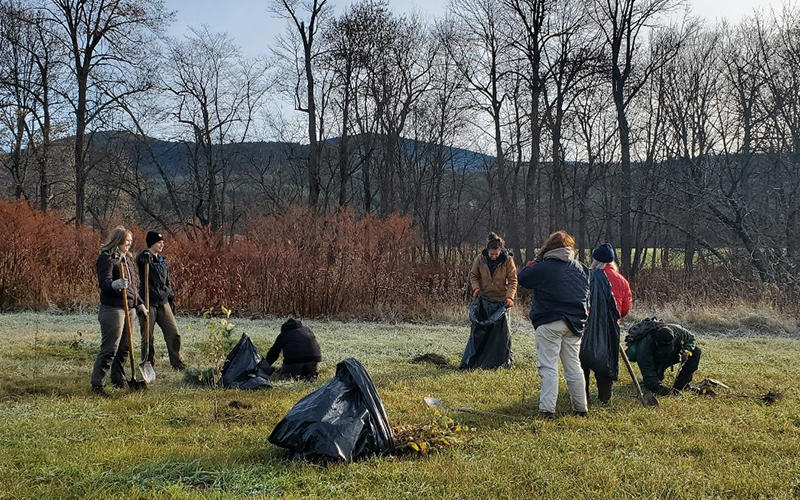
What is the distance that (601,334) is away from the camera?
5824 mm

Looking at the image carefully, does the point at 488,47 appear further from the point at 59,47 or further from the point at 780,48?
the point at 59,47

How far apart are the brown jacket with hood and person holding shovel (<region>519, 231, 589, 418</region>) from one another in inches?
87.2

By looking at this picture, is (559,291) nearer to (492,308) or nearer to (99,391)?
(492,308)

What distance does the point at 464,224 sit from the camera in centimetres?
3675

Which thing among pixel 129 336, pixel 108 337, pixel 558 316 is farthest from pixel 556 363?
pixel 108 337

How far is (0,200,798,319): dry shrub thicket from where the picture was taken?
14.5m

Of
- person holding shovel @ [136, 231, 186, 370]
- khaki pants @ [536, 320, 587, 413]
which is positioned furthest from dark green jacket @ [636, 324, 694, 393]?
person holding shovel @ [136, 231, 186, 370]

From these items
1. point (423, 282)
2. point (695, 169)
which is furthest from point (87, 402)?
point (695, 169)

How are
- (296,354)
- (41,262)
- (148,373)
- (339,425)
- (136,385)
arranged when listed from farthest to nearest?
(41,262) < (296,354) < (148,373) < (136,385) < (339,425)

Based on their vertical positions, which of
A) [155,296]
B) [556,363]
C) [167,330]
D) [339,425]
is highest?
[155,296]

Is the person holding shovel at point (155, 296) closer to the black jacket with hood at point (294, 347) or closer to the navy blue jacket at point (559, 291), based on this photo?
the black jacket with hood at point (294, 347)

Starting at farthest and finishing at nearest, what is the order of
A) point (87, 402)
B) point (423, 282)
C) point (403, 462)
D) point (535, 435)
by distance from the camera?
point (423, 282)
point (87, 402)
point (535, 435)
point (403, 462)

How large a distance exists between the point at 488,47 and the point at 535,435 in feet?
75.6

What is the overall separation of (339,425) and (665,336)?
12.3 feet
